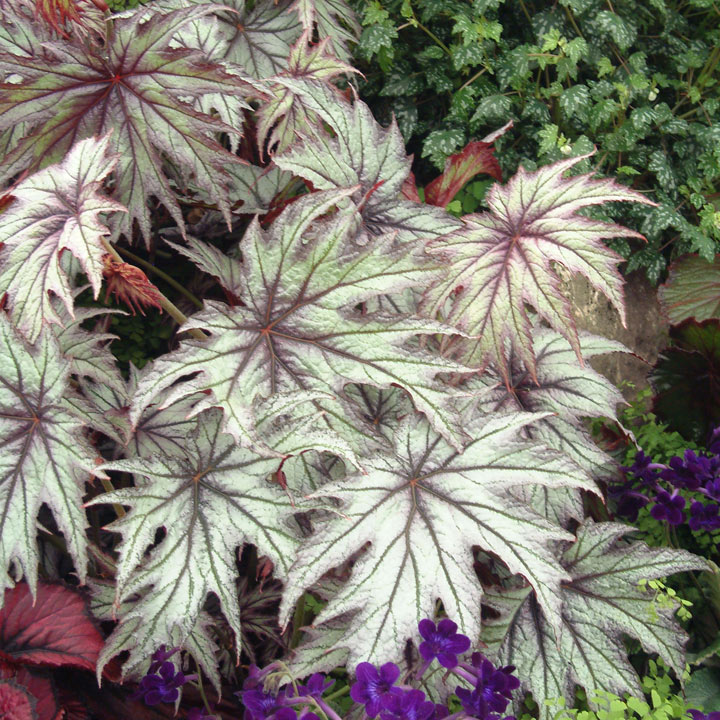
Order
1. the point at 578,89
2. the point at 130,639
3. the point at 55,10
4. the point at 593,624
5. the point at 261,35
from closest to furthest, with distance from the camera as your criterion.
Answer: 1. the point at 130,639
2. the point at 593,624
3. the point at 55,10
4. the point at 261,35
5. the point at 578,89

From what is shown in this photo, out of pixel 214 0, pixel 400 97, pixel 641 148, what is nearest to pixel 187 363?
pixel 214 0

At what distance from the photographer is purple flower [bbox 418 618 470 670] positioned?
109 cm

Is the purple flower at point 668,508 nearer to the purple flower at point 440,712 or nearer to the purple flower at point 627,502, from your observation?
the purple flower at point 627,502

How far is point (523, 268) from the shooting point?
1303mm

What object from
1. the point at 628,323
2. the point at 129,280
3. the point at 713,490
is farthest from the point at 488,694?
Answer: the point at 628,323

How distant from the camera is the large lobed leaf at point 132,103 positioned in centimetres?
137

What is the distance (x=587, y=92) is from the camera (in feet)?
7.86

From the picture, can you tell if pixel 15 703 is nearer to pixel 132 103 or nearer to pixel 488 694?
pixel 488 694

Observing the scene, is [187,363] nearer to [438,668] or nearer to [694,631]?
[438,668]

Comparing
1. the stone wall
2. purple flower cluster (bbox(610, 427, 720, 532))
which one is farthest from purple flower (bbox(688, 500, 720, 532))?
the stone wall

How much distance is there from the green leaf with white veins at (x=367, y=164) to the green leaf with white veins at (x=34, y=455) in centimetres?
63

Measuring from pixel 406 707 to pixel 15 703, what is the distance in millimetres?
657

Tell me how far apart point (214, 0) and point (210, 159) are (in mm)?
861

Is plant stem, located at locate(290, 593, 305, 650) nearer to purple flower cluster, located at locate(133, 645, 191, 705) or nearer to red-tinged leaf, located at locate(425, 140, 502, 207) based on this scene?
purple flower cluster, located at locate(133, 645, 191, 705)
